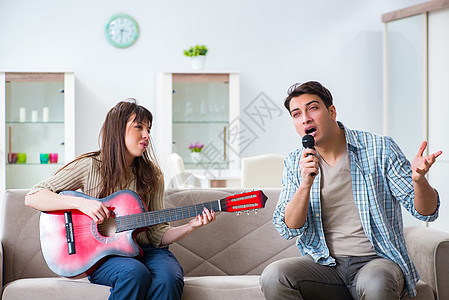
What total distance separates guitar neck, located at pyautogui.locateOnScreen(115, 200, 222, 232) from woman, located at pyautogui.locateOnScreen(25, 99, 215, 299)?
3cm

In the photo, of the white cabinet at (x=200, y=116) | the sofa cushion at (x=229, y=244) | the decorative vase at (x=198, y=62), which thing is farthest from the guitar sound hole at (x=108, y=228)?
the decorative vase at (x=198, y=62)

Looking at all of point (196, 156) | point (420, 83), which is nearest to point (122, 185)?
point (196, 156)

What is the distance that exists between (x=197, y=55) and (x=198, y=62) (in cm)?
6

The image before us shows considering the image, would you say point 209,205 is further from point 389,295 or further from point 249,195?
point 389,295

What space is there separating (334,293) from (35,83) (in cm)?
351

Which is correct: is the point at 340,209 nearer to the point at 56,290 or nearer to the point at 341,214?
the point at 341,214

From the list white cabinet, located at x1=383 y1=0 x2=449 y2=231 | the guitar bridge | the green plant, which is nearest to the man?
the guitar bridge

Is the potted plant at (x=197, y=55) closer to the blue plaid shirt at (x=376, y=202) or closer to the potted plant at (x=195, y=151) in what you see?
the potted plant at (x=195, y=151)

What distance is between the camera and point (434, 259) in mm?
2014

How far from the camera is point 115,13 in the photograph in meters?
4.91

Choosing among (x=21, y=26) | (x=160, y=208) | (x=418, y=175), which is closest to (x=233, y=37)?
(x=21, y=26)

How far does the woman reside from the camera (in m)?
2.01

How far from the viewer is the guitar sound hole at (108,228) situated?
6.73 feet

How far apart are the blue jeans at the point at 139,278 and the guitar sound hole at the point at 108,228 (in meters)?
0.10
